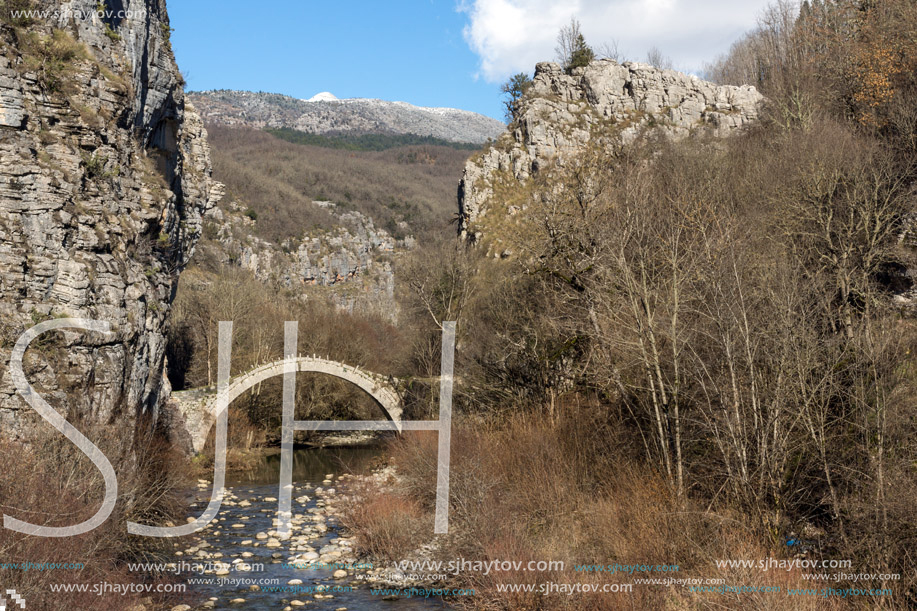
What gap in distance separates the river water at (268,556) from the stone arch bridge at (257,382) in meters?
3.20

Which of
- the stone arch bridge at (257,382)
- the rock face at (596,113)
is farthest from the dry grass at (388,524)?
the rock face at (596,113)

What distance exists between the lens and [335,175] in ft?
331

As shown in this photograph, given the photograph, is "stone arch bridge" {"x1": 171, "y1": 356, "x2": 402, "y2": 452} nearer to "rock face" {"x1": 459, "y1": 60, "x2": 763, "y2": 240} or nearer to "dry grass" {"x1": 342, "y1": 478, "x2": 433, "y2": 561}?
"rock face" {"x1": 459, "y1": 60, "x2": 763, "y2": 240}

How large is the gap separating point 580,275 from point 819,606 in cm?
875

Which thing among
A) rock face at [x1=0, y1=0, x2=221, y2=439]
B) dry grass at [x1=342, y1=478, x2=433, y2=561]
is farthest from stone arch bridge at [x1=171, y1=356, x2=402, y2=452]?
dry grass at [x1=342, y1=478, x2=433, y2=561]

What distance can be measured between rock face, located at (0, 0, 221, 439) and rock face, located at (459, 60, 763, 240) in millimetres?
20087

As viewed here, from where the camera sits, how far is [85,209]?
15.1 m

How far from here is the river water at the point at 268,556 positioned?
11.6 m

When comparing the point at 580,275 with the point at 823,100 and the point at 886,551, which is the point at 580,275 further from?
the point at 823,100

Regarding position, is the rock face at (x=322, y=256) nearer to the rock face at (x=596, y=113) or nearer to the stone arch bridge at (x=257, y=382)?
the rock face at (x=596, y=113)

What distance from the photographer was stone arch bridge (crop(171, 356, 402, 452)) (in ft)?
81.3

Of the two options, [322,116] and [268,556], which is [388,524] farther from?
[322,116]

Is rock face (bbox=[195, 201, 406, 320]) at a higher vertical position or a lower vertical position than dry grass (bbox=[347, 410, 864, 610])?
higher

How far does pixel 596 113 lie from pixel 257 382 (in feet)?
83.9
